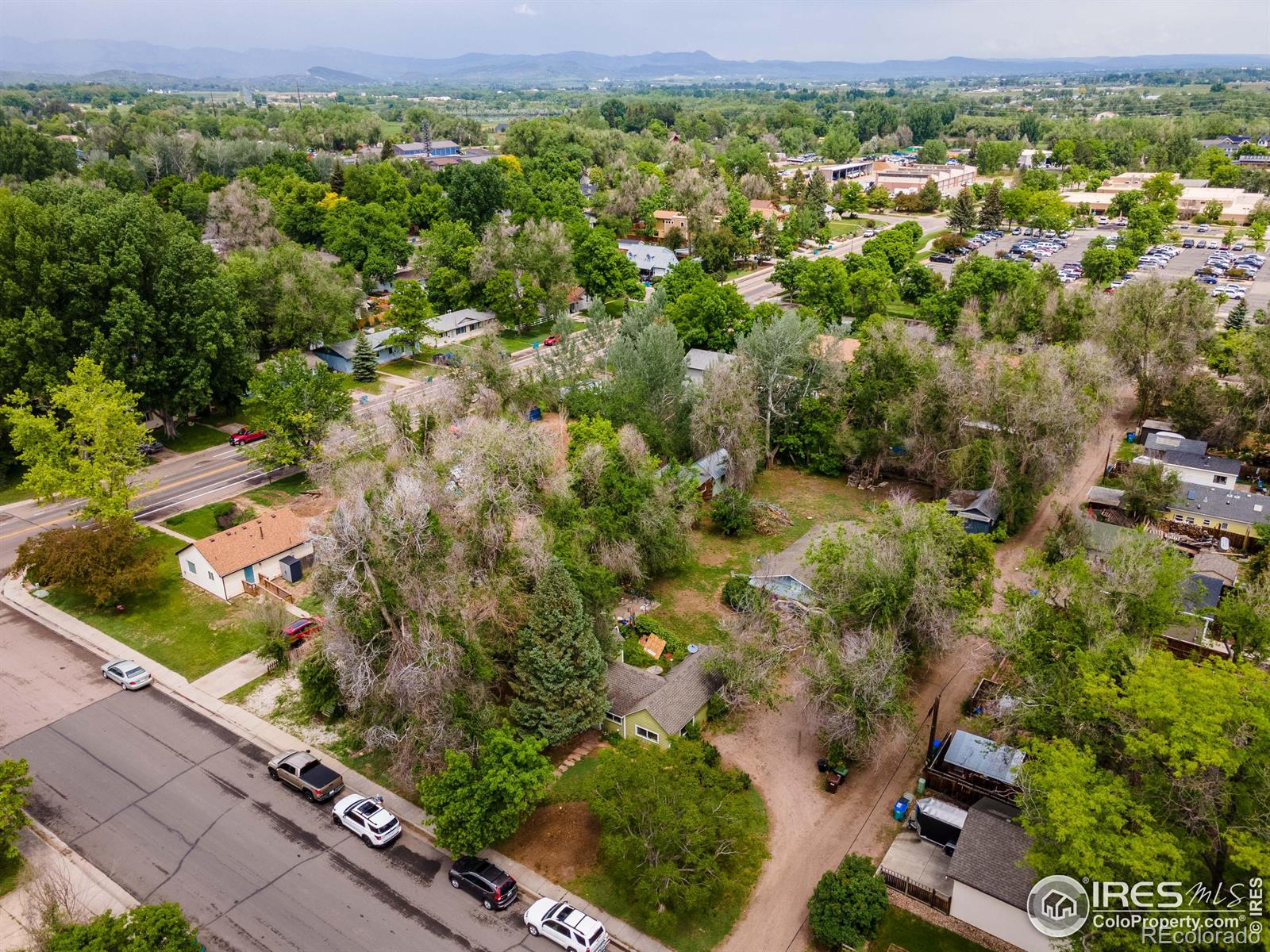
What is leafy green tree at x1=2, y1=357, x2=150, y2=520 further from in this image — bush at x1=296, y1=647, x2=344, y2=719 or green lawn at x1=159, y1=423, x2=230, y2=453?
bush at x1=296, y1=647, x2=344, y2=719

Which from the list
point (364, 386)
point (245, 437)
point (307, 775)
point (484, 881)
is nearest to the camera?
point (484, 881)

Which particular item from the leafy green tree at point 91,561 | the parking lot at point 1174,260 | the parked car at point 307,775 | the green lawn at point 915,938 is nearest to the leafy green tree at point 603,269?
the parking lot at point 1174,260

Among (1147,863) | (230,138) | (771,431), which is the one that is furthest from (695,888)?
(230,138)

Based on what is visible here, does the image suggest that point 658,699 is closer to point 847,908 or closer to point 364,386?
point 847,908

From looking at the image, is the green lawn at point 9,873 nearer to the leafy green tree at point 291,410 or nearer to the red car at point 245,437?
the leafy green tree at point 291,410

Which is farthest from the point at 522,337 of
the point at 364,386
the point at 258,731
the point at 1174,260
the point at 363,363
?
the point at 1174,260
